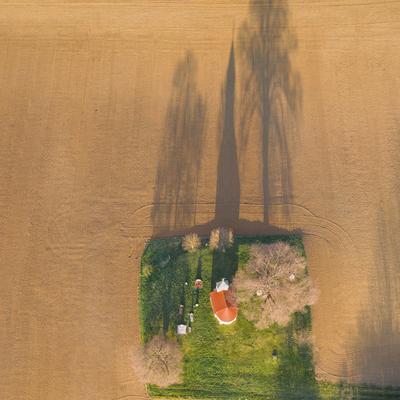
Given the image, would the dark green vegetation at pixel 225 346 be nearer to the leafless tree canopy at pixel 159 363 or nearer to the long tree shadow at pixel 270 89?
the leafless tree canopy at pixel 159 363

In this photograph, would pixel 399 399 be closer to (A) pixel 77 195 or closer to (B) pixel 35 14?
(A) pixel 77 195

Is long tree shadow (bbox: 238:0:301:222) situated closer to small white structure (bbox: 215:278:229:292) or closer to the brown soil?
the brown soil

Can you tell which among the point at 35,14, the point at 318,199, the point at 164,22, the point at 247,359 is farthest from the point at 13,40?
the point at 247,359

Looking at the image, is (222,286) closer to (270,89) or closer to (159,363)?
(159,363)

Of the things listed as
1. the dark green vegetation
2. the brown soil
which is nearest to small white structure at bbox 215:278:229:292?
the dark green vegetation

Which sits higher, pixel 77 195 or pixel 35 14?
pixel 35 14

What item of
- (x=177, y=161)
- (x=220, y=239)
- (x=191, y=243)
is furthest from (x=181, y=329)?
(x=177, y=161)
